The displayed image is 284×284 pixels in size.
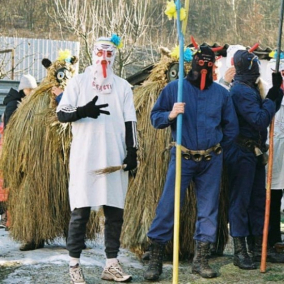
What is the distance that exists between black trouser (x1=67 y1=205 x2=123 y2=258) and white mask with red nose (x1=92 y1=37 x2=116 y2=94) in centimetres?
88

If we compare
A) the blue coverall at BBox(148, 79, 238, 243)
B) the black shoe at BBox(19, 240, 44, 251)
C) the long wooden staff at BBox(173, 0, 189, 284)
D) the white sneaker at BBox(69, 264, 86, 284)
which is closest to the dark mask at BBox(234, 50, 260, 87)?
the blue coverall at BBox(148, 79, 238, 243)

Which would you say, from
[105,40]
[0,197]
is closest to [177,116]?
[105,40]

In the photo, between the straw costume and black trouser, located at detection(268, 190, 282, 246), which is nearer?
black trouser, located at detection(268, 190, 282, 246)

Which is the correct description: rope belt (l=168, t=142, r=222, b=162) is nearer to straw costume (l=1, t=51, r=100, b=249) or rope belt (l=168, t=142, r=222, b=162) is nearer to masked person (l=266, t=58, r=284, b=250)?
masked person (l=266, t=58, r=284, b=250)

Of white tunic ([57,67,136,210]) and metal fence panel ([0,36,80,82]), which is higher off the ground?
metal fence panel ([0,36,80,82])

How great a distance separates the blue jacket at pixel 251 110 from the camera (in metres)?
6.07

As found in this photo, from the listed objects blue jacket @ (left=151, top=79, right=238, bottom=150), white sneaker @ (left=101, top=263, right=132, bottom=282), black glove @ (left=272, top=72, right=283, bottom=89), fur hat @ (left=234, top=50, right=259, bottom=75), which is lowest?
white sneaker @ (left=101, top=263, right=132, bottom=282)

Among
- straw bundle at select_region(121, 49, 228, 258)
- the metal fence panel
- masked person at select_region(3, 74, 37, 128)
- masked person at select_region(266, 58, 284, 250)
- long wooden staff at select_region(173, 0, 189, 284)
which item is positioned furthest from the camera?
the metal fence panel

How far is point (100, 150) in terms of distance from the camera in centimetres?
568

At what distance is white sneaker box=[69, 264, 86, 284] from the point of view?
5.62 meters

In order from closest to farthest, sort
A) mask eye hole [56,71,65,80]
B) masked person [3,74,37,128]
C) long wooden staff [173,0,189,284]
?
long wooden staff [173,0,189,284], mask eye hole [56,71,65,80], masked person [3,74,37,128]

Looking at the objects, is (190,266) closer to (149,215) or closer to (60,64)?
(149,215)

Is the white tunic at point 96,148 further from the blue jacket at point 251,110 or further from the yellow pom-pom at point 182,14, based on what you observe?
the blue jacket at point 251,110

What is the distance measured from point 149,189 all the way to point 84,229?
3.06 feet
